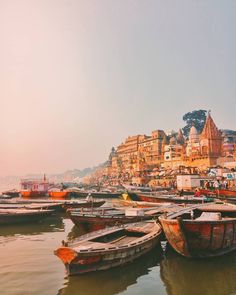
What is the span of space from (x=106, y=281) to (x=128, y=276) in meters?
1.08

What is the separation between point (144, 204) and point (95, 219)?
12.3 meters

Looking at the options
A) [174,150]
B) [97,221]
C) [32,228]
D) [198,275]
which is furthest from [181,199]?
[174,150]

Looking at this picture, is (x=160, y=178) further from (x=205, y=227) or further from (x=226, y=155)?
(x=205, y=227)

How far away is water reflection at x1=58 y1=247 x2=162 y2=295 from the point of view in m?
9.91

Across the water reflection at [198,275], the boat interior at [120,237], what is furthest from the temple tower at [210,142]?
the water reflection at [198,275]

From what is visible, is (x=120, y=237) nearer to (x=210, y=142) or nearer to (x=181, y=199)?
(x=181, y=199)

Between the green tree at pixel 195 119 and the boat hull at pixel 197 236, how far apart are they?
4475 inches

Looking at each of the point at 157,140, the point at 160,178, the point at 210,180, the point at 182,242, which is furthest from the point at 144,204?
the point at 157,140

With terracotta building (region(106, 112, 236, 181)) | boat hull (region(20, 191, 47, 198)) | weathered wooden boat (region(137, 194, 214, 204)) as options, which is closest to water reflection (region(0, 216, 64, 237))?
weathered wooden boat (region(137, 194, 214, 204))

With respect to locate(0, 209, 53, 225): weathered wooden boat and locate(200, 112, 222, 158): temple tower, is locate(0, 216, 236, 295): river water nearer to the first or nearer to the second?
locate(0, 209, 53, 225): weathered wooden boat

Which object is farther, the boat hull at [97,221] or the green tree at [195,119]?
the green tree at [195,119]

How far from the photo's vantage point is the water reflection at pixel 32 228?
811 inches

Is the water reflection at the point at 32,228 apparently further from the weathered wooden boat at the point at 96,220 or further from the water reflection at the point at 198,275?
the water reflection at the point at 198,275

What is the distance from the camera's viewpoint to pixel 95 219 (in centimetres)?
1803
